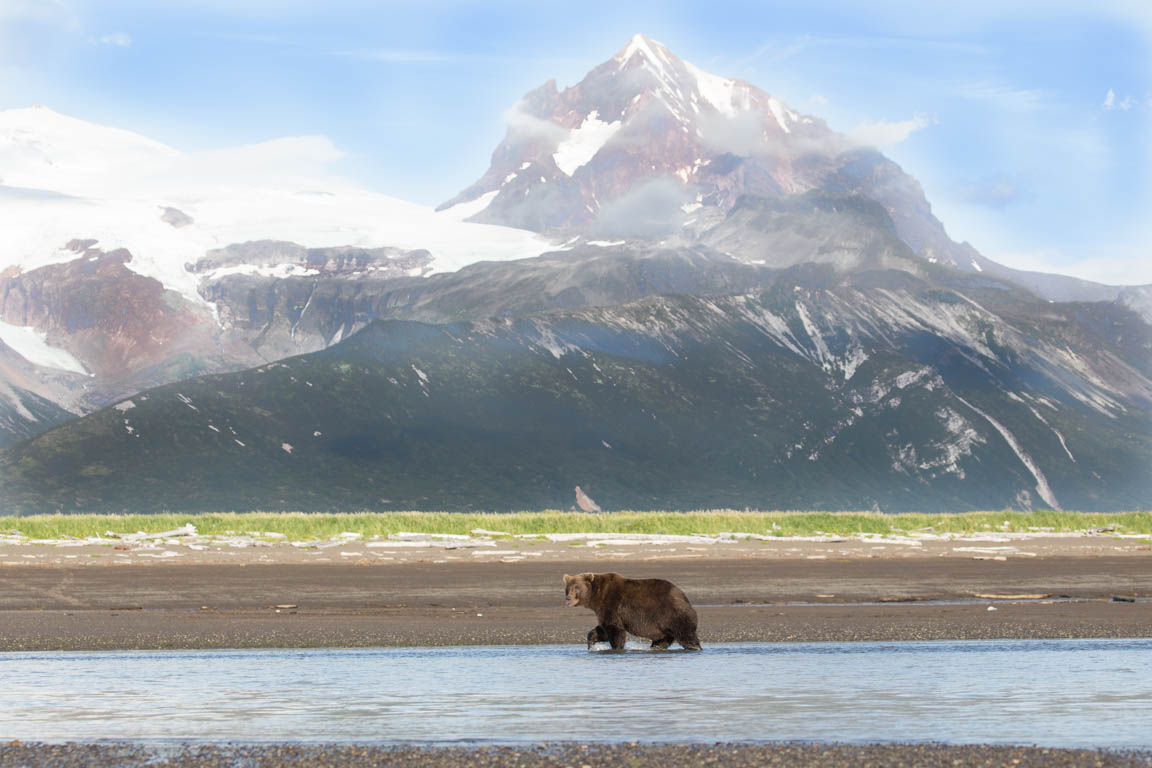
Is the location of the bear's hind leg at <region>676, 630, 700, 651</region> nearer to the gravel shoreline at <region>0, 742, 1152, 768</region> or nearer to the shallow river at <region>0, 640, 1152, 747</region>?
the shallow river at <region>0, 640, 1152, 747</region>

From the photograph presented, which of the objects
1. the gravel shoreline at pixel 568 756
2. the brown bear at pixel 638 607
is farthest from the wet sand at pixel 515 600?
the gravel shoreline at pixel 568 756

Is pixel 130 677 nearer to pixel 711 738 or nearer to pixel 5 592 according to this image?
pixel 711 738

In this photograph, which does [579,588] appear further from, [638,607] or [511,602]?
[511,602]

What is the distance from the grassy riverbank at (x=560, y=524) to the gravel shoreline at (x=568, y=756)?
53.2 meters

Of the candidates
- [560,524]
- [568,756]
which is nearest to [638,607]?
[568,756]

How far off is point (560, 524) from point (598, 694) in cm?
5733

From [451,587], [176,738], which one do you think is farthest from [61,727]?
[451,587]

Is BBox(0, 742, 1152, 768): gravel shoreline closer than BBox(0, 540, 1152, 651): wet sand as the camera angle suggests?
Yes

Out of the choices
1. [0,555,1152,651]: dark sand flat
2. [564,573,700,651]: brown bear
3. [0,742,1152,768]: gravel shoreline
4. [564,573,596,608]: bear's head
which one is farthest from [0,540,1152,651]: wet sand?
[0,742,1152,768]: gravel shoreline

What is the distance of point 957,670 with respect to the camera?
21938 mm

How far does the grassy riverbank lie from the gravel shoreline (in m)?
53.2

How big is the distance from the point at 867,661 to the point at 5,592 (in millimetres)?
26594

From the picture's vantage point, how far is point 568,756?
1477 cm

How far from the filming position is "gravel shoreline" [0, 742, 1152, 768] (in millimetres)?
14359
